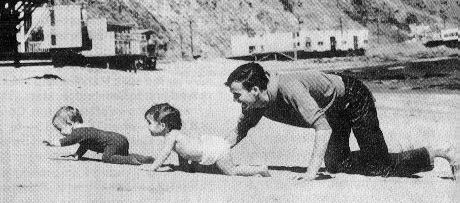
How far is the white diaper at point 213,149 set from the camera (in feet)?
16.7

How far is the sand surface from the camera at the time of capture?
4.21m

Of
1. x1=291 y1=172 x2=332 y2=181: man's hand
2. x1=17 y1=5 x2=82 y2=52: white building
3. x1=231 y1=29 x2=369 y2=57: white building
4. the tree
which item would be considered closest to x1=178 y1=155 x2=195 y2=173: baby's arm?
x1=291 y1=172 x2=332 y2=181: man's hand

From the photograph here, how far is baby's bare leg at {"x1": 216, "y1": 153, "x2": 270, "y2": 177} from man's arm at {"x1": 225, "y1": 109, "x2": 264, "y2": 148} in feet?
0.45

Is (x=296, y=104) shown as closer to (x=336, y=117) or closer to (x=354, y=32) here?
(x=336, y=117)

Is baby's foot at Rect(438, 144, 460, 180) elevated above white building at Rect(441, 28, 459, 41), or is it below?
below

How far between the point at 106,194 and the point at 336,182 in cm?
160

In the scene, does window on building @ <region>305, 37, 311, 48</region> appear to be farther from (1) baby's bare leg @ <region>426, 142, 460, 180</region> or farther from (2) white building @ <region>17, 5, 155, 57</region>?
(1) baby's bare leg @ <region>426, 142, 460, 180</region>

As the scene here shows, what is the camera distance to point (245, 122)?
16.3ft

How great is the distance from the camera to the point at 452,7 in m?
99.0

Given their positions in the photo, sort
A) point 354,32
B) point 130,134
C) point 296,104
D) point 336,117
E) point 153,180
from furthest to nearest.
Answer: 1. point 354,32
2. point 130,134
3. point 336,117
4. point 153,180
5. point 296,104

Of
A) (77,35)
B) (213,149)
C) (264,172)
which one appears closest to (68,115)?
(213,149)

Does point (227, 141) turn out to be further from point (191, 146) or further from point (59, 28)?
point (59, 28)

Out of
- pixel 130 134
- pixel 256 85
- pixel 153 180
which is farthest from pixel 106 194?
pixel 130 134

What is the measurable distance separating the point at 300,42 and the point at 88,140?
56.6 metres
